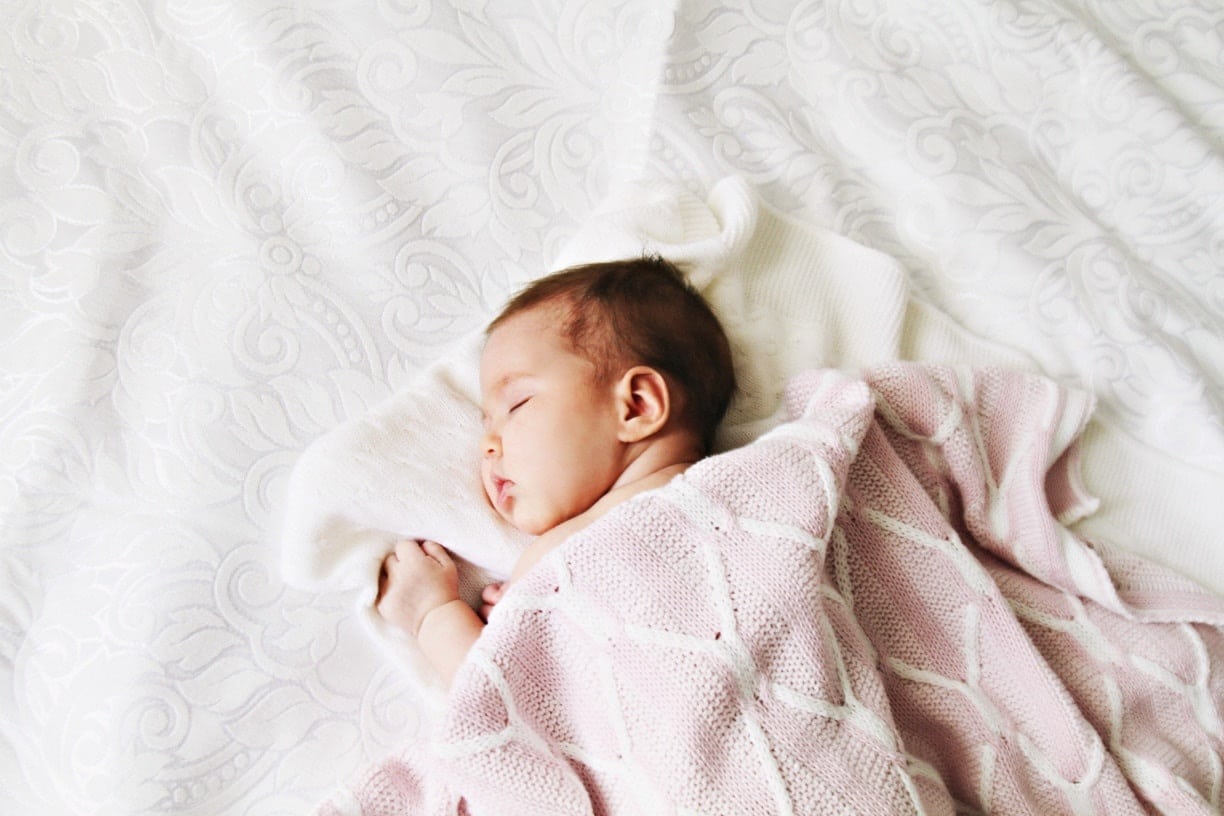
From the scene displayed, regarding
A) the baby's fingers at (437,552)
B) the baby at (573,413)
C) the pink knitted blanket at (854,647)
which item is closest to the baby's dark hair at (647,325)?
the baby at (573,413)

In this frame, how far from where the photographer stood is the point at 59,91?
4.62 ft

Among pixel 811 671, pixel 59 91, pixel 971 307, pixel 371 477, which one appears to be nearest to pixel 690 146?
pixel 971 307

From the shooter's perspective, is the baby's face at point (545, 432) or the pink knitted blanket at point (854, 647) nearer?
the pink knitted blanket at point (854, 647)

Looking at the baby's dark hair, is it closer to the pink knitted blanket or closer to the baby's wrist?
the pink knitted blanket

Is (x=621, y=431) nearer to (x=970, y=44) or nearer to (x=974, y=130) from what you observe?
(x=974, y=130)

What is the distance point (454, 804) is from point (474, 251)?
2.31 ft

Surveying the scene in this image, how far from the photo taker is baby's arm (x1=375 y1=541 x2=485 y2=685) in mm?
1085

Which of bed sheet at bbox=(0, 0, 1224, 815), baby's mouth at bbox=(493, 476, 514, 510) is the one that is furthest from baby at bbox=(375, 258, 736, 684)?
bed sheet at bbox=(0, 0, 1224, 815)

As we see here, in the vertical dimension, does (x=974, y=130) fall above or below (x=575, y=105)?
below

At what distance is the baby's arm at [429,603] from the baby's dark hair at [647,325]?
28cm

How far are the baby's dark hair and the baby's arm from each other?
28 cm

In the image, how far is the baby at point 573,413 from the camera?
1111mm

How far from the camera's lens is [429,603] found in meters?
1.12

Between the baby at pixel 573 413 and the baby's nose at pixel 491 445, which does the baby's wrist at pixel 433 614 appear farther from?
the baby's nose at pixel 491 445
